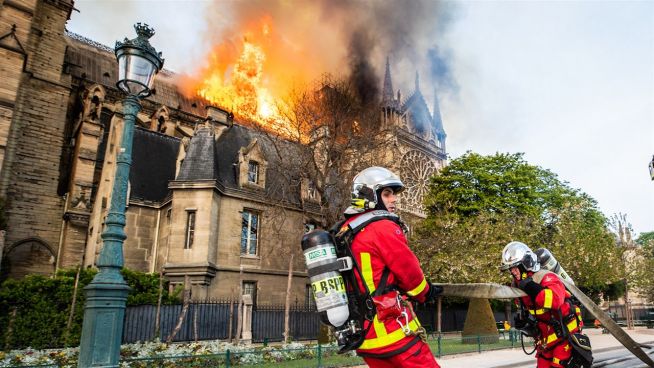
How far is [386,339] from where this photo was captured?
126 inches

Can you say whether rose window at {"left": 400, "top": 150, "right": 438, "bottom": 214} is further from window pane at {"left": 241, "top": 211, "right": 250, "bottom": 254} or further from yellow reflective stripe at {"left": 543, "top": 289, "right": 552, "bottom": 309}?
yellow reflective stripe at {"left": 543, "top": 289, "right": 552, "bottom": 309}

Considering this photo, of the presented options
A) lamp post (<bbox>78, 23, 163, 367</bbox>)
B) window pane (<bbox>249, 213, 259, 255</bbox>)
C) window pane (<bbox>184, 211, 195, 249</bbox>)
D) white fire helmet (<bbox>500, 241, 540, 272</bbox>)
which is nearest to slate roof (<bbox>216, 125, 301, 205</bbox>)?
window pane (<bbox>249, 213, 259, 255</bbox>)

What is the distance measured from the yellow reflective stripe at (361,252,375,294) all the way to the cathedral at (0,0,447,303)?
560 inches

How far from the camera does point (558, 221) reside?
31.8 meters

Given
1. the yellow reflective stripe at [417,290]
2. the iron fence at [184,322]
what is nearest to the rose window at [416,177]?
the iron fence at [184,322]

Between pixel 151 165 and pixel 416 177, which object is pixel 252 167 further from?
pixel 416 177

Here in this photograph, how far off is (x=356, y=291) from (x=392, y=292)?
0.29 m

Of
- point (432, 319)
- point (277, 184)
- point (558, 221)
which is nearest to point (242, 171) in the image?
point (277, 184)

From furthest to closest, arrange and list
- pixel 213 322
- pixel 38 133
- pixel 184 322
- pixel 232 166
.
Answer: pixel 38 133, pixel 232 166, pixel 213 322, pixel 184 322

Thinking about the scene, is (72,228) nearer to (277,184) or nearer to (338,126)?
(277,184)

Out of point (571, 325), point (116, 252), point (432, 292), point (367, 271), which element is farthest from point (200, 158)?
point (432, 292)

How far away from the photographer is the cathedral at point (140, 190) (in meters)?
20.2

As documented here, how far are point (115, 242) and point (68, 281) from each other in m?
12.4

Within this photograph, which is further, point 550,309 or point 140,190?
point 140,190
